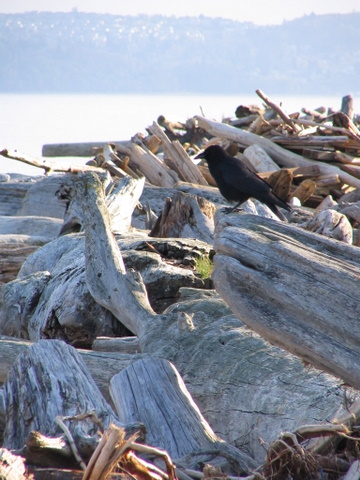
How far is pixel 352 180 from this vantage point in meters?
11.7

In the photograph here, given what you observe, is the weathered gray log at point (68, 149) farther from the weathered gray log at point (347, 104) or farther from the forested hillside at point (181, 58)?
the forested hillside at point (181, 58)

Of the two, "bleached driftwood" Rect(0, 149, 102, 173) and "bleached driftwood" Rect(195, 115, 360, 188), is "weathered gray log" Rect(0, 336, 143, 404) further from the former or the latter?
"bleached driftwood" Rect(195, 115, 360, 188)

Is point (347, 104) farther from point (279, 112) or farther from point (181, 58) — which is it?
point (181, 58)

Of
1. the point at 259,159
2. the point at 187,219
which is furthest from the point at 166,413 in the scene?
the point at 259,159

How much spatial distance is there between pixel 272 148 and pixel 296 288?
33.6 ft

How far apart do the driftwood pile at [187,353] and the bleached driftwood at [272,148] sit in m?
4.46

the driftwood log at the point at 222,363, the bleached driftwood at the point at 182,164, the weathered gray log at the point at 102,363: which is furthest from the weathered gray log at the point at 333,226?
the bleached driftwood at the point at 182,164

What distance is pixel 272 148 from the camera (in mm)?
12859

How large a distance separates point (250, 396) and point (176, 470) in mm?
1377

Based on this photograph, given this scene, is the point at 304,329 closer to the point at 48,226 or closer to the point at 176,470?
the point at 176,470

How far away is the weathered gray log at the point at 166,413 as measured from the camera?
2807mm

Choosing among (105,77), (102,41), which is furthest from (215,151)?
(102,41)

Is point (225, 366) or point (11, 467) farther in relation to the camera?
point (225, 366)

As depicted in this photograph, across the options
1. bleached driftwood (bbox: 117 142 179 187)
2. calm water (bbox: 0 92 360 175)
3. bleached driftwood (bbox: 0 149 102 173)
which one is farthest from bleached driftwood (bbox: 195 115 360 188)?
calm water (bbox: 0 92 360 175)
